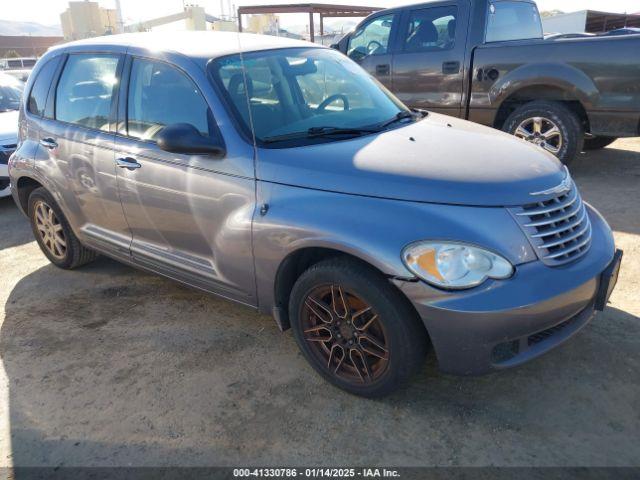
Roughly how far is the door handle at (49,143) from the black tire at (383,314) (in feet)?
7.91

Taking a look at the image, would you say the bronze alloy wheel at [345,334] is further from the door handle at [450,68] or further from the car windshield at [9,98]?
the car windshield at [9,98]

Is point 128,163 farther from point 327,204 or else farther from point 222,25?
point 222,25

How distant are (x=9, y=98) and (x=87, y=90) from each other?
523 cm

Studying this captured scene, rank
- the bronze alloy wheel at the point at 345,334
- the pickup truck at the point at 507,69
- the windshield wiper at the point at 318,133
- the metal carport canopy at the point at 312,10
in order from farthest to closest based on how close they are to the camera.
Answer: the metal carport canopy at the point at 312,10
the pickup truck at the point at 507,69
the windshield wiper at the point at 318,133
the bronze alloy wheel at the point at 345,334

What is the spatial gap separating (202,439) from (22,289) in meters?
2.67

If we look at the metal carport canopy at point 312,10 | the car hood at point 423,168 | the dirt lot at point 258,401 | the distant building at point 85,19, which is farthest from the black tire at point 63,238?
the distant building at point 85,19

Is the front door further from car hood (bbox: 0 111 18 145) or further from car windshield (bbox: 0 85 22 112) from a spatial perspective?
car windshield (bbox: 0 85 22 112)

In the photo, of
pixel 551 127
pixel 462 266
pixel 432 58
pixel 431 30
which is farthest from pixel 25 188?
pixel 551 127

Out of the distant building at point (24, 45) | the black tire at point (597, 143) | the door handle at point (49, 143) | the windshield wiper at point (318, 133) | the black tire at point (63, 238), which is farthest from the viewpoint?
the distant building at point (24, 45)

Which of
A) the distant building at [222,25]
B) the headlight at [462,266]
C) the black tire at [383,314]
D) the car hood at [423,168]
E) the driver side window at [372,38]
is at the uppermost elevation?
the distant building at [222,25]

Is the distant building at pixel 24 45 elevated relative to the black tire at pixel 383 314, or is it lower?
elevated

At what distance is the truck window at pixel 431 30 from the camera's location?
669 cm

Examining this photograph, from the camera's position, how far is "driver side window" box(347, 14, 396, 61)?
7340mm

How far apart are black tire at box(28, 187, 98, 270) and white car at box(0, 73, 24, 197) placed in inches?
89.2
